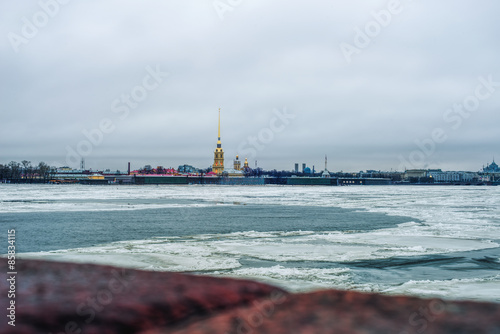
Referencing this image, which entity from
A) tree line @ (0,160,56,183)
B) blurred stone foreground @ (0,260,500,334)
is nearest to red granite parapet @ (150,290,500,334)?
blurred stone foreground @ (0,260,500,334)

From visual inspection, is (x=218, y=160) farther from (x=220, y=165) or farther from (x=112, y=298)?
(x=112, y=298)

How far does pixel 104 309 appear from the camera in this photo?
743mm

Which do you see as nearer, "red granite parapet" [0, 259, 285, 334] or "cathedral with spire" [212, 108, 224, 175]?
"red granite parapet" [0, 259, 285, 334]

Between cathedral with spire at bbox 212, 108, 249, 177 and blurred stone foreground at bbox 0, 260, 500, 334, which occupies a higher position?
cathedral with spire at bbox 212, 108, 249, 177

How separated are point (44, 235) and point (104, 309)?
13.5m

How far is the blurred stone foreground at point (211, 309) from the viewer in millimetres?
643

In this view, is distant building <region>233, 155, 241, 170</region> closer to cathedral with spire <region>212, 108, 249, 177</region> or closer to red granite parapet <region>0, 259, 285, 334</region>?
cathedral with spire <region>212, 108, 249, 177</region>

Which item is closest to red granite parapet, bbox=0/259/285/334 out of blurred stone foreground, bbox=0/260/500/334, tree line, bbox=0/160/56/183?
blurred stone foreground, bbox=0/260/500/334

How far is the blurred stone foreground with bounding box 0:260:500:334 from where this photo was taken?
643mm

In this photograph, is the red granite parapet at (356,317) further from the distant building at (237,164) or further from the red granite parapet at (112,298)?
the distant building at (237,164)

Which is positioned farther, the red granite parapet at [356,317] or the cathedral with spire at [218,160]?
the cathedral with spire at [218,160]

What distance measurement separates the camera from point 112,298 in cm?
80

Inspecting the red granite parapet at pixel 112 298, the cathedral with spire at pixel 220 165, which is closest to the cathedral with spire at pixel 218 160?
the cathedral with spire at pixel 220 165

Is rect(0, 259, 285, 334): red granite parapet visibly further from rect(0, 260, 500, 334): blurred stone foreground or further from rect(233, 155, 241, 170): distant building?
rect(233, 155, 241, 170): distant building
